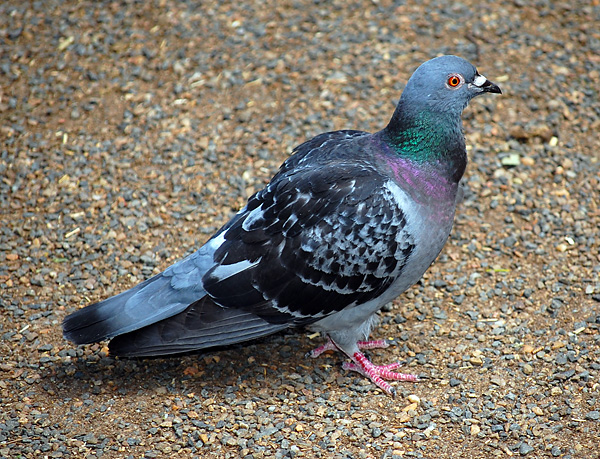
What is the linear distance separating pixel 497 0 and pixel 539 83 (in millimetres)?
1475

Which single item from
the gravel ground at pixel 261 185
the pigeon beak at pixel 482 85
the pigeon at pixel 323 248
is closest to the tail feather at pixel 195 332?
the pigeon at pixel 323 248

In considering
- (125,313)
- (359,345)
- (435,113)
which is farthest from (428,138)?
(125,313)

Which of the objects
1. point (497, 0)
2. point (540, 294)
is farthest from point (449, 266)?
point (497, 0)

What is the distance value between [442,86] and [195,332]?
2487 millimetres

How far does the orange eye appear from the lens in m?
5.15

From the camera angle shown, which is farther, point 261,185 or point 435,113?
point 261,185

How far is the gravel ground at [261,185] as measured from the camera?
16.7 ft

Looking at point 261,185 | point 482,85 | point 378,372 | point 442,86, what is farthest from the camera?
point 261,185

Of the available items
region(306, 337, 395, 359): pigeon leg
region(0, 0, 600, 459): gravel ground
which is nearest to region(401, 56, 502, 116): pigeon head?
region(0, 0, 600, 459): gravel ground

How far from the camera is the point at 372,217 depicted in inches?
195

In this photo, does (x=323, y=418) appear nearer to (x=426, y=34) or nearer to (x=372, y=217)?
(x=372, y=217)

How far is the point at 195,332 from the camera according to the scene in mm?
5137

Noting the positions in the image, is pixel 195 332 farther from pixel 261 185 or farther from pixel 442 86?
pixel 442 86

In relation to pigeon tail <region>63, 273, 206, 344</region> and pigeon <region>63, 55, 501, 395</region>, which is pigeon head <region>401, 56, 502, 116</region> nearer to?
pigeon <region>63, 55, 501, 395</region>
